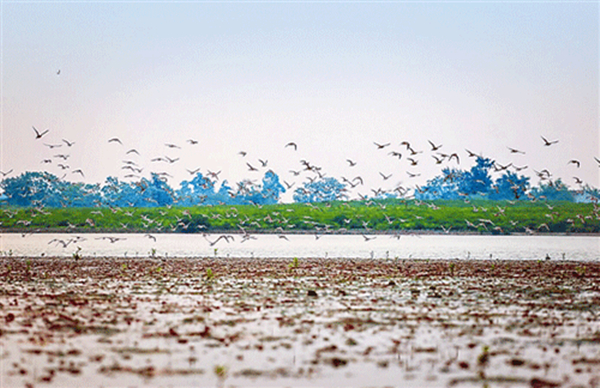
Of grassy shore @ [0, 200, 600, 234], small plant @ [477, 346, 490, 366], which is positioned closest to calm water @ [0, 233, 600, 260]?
grassy shore @ [0, 200, 600, 234]

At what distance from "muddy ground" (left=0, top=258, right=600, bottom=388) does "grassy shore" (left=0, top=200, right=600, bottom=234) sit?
56004mm

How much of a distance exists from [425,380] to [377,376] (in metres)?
0.90

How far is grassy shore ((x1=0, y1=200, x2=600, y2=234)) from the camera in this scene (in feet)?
285

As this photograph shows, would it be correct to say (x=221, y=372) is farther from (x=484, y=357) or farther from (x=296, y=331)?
(x=484, y=357)

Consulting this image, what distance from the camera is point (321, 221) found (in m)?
90.6

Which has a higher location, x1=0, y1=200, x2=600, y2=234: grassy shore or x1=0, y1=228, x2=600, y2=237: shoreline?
x1=0, y1=200, x2=600, y2=234: grassy shore

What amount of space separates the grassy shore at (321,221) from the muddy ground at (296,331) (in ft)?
184

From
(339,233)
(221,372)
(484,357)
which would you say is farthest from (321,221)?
(221,372)

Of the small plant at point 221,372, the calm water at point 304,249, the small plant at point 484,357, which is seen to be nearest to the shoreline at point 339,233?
the calm water at point 304,249

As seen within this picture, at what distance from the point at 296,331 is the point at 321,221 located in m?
73.3

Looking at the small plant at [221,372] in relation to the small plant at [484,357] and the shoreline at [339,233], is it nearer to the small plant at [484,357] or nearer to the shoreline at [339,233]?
the small plant at [484,357]

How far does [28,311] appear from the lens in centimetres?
2005

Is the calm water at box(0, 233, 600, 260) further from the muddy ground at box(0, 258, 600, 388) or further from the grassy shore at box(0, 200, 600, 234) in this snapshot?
the grassy shore at box(0, 200, 600, 234)

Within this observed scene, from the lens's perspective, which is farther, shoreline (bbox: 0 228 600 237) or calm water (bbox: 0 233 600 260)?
shoreline (bbox: 0 228 600 237)
